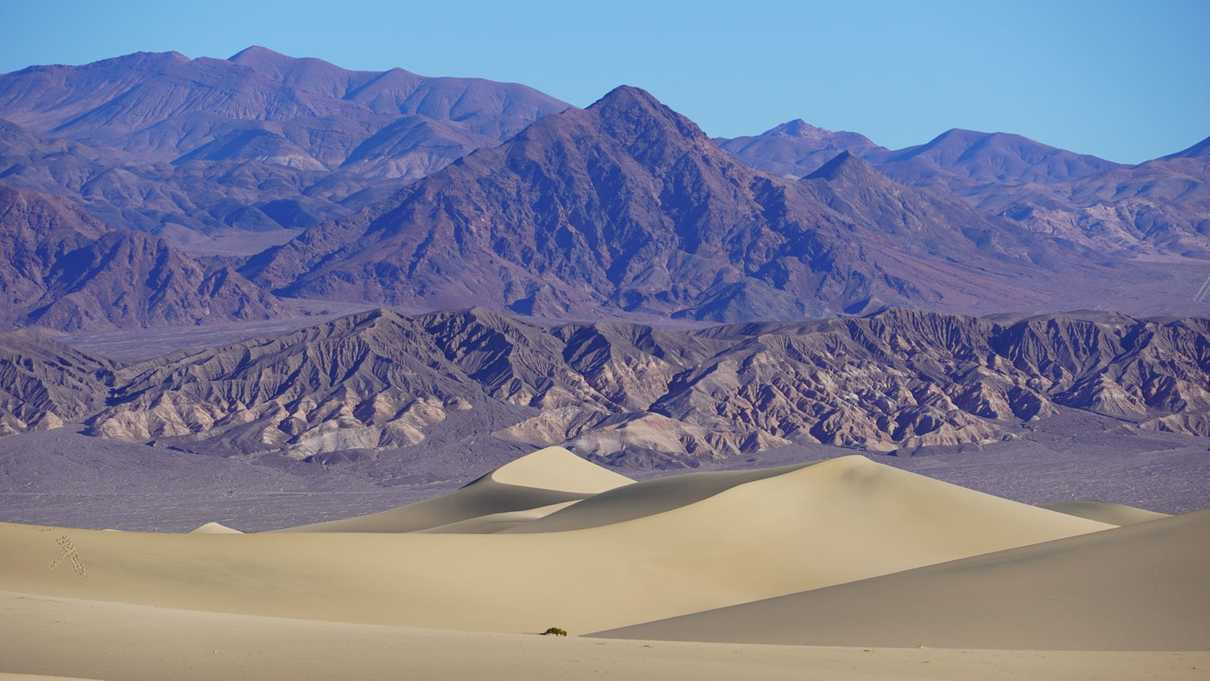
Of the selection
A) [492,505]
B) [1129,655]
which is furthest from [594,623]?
[492,505]

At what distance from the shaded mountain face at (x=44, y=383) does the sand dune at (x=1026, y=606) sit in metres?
115

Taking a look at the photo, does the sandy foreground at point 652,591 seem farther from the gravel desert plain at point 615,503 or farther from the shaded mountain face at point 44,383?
the shaded mountain face at point 44,383

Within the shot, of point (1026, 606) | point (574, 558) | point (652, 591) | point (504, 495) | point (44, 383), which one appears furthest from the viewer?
point (44, 383)

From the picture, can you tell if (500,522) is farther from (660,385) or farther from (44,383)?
(44,383)

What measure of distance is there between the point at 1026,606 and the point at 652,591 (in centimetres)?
1328

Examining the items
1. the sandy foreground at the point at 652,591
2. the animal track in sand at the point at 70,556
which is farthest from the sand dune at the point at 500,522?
the animal track in sand at the point at 70,556

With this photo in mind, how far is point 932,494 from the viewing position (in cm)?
5625

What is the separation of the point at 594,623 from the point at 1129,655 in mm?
15933

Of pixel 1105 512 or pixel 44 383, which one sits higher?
pixel 44 383

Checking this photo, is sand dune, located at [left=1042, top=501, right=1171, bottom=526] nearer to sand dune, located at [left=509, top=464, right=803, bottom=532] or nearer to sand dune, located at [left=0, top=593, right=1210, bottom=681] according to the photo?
sand dune, located at [left=509, top=464, right=803, bottom=532]

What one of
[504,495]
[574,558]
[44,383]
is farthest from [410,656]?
[44,383]

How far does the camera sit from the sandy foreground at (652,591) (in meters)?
24.3

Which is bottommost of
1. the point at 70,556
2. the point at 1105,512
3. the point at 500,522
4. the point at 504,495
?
the point at 1105,512

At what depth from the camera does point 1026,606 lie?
32781 millimetres
